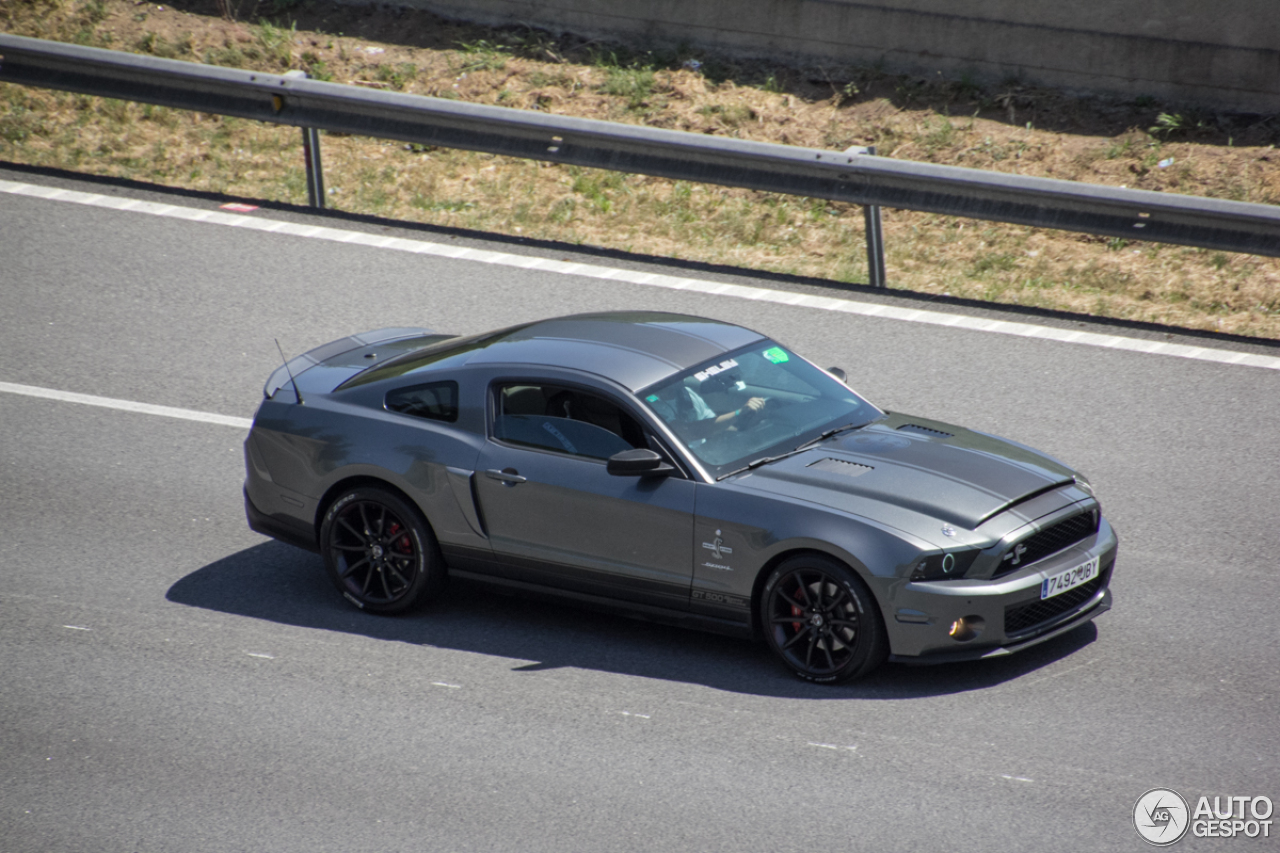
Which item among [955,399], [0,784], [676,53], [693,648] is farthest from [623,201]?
[0,784]

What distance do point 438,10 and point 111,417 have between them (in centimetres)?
795

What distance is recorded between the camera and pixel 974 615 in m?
6.48

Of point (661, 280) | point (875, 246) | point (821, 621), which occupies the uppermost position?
point (875, 246)

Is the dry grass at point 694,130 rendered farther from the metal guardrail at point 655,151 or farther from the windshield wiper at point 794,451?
the windshield wiper at point 794,451

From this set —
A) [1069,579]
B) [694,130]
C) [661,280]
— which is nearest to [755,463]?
[1069,579]

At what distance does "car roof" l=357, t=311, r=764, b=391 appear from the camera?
24.5ft

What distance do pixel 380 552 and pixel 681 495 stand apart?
182 cm

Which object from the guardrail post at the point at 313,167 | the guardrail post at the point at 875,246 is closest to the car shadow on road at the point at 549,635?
the guardrail post at the point at 875,246

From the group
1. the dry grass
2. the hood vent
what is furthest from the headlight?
the dry grass

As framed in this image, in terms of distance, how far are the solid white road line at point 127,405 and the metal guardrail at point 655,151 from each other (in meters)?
4.04

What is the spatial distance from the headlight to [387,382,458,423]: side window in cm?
259

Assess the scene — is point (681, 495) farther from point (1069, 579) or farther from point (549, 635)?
point (1069, 579)

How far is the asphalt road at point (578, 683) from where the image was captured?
19.4ft

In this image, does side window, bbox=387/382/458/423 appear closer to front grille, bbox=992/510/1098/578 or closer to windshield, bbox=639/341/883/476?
windshield, bbox=639/341/883/476
